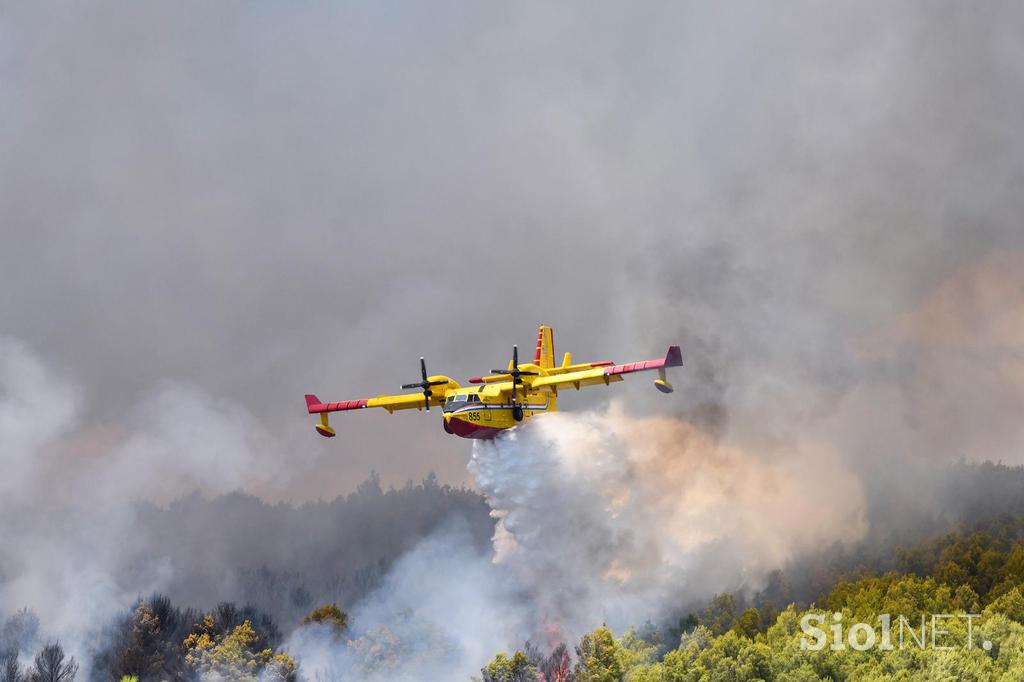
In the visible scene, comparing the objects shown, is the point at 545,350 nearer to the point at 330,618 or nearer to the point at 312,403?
the point at 312,403

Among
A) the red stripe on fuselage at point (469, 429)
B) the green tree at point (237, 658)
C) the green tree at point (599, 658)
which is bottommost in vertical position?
the green tree at point (599, 658)

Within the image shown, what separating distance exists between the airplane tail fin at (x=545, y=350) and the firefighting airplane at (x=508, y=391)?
20.2 feet

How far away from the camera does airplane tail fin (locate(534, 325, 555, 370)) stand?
94438mm

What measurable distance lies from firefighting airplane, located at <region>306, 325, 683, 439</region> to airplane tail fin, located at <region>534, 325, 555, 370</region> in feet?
20.2

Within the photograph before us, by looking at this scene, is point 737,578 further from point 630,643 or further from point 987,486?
point 987,486

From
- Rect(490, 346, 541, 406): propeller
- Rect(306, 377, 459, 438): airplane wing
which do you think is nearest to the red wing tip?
Rect(306, 377, 459, 438): airplane wing

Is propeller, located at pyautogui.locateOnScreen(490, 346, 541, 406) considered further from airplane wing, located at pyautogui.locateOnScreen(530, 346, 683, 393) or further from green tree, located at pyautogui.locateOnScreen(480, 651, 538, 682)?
green tree, located at pyautogui.locateOnScreen(480, 651, 538, 682)

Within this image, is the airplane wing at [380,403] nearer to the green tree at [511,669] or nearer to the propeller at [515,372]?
the propeller at [515,372]

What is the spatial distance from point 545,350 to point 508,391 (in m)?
14.1

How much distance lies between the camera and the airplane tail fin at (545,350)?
310 ft

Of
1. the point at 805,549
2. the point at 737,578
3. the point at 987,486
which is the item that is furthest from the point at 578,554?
the point at 987,486

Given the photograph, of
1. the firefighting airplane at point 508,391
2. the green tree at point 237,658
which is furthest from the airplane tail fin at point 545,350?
the green tree at point 237,658

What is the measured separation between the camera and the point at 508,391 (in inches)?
3209

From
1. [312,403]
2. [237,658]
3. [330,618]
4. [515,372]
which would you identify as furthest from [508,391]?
[330,618]
